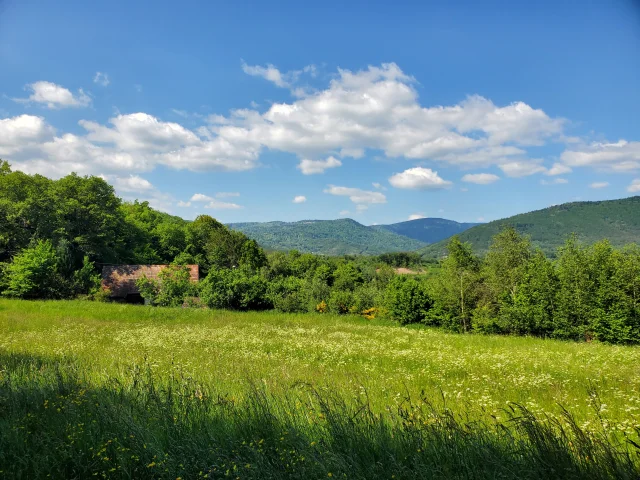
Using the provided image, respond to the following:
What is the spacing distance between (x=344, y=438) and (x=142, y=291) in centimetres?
3816

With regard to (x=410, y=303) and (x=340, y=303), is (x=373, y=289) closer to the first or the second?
Result: (x=340, y=303)

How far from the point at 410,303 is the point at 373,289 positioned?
8.89 metres

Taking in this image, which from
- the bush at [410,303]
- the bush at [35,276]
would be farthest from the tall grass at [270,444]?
the bush at [35,276]

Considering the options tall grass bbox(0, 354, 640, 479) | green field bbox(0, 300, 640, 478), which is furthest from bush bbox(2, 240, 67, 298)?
tall grass bbox(0, 354, 640, 479)

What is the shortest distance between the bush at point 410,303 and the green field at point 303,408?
71.0 ft

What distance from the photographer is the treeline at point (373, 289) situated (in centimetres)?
2498

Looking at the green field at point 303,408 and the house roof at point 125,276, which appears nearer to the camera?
the green field at point 303,408

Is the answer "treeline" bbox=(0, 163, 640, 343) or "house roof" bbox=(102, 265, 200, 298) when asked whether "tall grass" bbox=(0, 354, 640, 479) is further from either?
"house roof" bbox=(102, 265, 200, 298)

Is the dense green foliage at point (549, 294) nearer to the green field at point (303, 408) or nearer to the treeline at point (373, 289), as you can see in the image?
the treeline at point (373, 289)

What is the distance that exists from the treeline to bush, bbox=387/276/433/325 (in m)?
0.10

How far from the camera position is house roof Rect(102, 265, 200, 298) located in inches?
1612

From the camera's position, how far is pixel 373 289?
44.0m

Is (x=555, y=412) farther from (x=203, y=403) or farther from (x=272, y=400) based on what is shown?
(x=203, y=403)

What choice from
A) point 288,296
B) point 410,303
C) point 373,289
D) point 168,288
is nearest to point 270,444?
point 410,303
